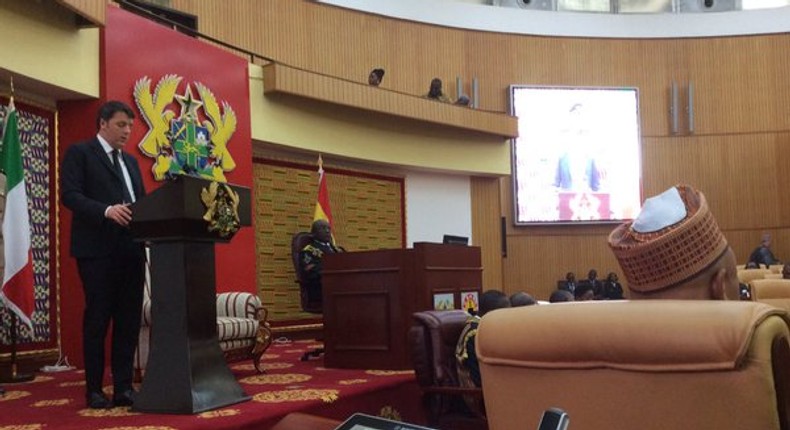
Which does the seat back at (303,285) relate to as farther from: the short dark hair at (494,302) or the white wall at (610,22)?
the white wall at (610,22)

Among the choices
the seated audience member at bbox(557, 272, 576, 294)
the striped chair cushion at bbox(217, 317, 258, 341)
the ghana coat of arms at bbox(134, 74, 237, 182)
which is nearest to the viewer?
the striped chair cushion at bbox(217, 317, 258, 341)

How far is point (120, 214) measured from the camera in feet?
9.96

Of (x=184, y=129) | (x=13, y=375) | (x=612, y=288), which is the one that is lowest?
(x=612, y=288)

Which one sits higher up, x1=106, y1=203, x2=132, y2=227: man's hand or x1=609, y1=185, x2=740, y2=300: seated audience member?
x1=106, y1=203, x2=132, y2=227: man's hand

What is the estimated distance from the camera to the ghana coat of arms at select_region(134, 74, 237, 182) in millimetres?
6105

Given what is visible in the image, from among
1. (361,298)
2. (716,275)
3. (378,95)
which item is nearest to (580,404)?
(716,275)

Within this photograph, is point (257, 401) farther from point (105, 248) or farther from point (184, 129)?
point (184, 129)

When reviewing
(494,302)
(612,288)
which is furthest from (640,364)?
(612,288)

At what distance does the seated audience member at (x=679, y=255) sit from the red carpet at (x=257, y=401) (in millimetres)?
1874

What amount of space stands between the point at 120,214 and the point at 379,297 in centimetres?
200

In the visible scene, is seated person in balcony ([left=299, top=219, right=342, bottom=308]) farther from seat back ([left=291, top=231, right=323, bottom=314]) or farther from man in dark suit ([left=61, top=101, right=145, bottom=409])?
man in dark suit ([left=61, top=101, right=145, bottom=409])

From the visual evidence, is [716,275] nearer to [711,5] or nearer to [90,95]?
[90,95]

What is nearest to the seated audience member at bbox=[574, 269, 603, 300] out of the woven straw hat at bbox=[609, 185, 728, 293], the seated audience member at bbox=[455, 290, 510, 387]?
the seated audience member at bbox=[455, 290, 510, 387]

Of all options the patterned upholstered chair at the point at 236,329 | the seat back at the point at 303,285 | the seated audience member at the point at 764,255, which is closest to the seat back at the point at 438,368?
the patterned upholstered chair at the point at 236,329
